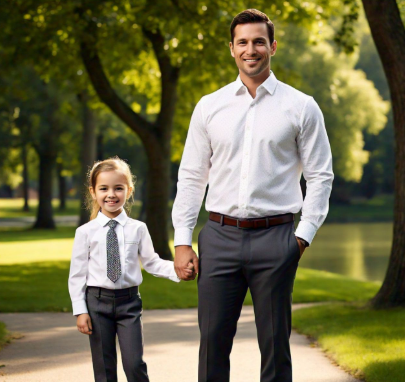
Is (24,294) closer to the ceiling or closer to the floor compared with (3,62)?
closer to the floor

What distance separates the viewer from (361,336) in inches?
290

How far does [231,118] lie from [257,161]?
0.27 m

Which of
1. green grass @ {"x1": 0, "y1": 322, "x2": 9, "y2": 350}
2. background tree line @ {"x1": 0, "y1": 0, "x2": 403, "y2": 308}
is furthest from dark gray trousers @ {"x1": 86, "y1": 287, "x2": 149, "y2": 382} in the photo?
background tree line @ {"x1": 0, "y1": 0, "x2": 403, "y2": 308}

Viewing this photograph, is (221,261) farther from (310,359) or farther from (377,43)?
(377,43)

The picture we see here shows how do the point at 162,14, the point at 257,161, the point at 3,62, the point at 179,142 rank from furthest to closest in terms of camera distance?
the point at 179,142
the point at 3,62
the point at 162,14
the point at 257,161

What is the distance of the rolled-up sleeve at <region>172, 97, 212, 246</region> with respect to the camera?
4.00m

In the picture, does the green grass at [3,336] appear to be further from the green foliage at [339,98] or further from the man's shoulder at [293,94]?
the green foliage at [339,98]

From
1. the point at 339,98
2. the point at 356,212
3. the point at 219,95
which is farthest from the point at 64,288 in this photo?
the point at 356,212

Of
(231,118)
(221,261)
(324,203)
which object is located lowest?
(221,261)

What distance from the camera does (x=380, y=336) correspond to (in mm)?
7285

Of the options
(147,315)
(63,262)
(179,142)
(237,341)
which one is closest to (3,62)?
(63,262)

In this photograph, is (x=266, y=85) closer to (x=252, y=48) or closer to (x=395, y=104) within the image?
(x=252, y=48)

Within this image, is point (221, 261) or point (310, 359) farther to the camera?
point (310, 359)

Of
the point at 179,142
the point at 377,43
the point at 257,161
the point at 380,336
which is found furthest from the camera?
the point at 179,142
